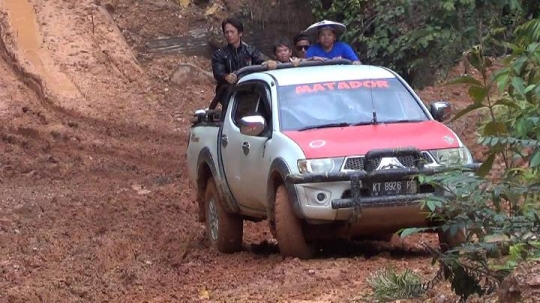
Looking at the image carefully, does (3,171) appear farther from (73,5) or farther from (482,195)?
(482,195)

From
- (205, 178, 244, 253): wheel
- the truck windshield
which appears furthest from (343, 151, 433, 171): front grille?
(205, 178, 244, 253): wheel

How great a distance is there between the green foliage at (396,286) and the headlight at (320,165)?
5.08ft

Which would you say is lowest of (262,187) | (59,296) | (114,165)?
(114,165)

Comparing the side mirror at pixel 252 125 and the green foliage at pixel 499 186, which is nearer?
the green foliage at pixel 499 186

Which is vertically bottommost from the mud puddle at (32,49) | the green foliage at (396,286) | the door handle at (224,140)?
the mud puddle at (32,49)

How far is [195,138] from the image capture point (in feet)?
35.7

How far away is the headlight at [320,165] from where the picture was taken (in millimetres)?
8336

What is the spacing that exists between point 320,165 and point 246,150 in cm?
123

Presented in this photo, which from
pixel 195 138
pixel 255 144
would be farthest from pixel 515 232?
pixel 195 138

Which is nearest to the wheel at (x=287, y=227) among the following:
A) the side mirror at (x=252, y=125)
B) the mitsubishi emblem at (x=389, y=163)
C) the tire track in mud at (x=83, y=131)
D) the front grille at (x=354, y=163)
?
the front grille at (x=354, y=163)

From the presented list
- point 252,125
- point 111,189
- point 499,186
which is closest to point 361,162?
point 252,125

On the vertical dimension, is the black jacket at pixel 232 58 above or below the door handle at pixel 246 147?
above

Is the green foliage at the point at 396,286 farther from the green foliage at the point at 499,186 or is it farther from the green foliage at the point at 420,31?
the green foliage at the point at 420,31

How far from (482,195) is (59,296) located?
14.3ft
